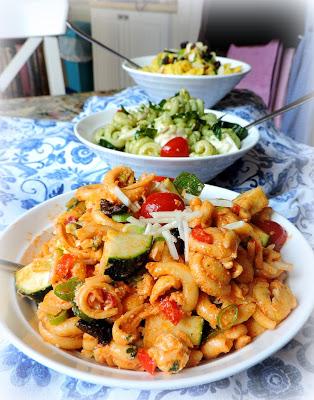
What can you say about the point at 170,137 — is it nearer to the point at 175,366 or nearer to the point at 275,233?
the point at 275,233

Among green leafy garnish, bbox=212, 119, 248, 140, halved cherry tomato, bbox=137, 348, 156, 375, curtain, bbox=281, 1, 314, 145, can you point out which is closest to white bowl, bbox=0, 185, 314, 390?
halved cherry tomato, bbox=137, 348, 156, 375

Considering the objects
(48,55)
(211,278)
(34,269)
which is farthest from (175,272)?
(48,55)

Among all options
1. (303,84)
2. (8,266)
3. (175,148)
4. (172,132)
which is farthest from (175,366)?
(303,84)

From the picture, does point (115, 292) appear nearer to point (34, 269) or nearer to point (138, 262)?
point (138, 262)

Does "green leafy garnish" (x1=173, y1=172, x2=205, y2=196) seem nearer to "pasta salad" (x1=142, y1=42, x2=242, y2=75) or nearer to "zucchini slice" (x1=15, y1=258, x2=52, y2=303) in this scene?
"zucchini slice" (x1=15, y1=258, x2=52, y2=303)

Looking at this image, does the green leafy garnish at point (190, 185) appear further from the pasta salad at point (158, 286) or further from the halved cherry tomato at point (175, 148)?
the halved cherry tomato at point (175, 148)
